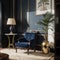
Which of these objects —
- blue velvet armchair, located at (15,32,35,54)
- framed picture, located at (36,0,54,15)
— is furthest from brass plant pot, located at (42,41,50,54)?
framed picture, located at (36,0,54,15)

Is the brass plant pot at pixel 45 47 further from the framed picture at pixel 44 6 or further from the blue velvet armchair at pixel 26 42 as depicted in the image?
the framed picture at pixel 44 6

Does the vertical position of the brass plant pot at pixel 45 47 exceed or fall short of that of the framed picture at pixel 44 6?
it falls short

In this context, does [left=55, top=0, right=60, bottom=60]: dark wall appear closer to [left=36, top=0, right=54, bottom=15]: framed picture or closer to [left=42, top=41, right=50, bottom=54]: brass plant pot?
[left=42, top=41, right=50, bottom=54]: brass plant pot

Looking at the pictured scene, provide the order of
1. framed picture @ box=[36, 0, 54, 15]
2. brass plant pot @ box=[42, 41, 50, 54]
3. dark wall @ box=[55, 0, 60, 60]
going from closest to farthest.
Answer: dark wall @ box=[55, 0, 60, 60] < brass plant pot @ box=[42, 41, 50, 54] < framed picture @ box=[36, 0, 54, 15]

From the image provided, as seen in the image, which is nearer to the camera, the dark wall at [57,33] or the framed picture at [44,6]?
the dark wall at [57,33]

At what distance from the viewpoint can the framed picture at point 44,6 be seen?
5719 millimetres

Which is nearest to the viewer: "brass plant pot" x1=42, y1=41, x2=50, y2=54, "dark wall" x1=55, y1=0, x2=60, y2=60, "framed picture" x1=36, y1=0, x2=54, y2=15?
"dark wall" x1=55, y1=0, x2=60, y2=60

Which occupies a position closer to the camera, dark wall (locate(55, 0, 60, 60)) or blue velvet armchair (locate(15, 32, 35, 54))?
dark wall (locate(55, 0, 60, 60))

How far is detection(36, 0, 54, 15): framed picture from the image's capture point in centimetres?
572

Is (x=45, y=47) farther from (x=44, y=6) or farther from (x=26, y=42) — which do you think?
(x=44, y=6)

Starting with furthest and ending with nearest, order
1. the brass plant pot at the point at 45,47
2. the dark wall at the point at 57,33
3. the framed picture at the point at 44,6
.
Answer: the framed picture at the point at 44,6 < the brass plant pot at the point at 45,47 < the dark wall at the point at 57,33

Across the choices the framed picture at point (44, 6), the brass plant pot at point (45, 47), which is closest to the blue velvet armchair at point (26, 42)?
the brass plant pot at point (45, 47)

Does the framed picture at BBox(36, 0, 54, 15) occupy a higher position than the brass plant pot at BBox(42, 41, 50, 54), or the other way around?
the framed picture at BBox(36, 0, 54, 15)

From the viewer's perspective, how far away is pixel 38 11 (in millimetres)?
6113
